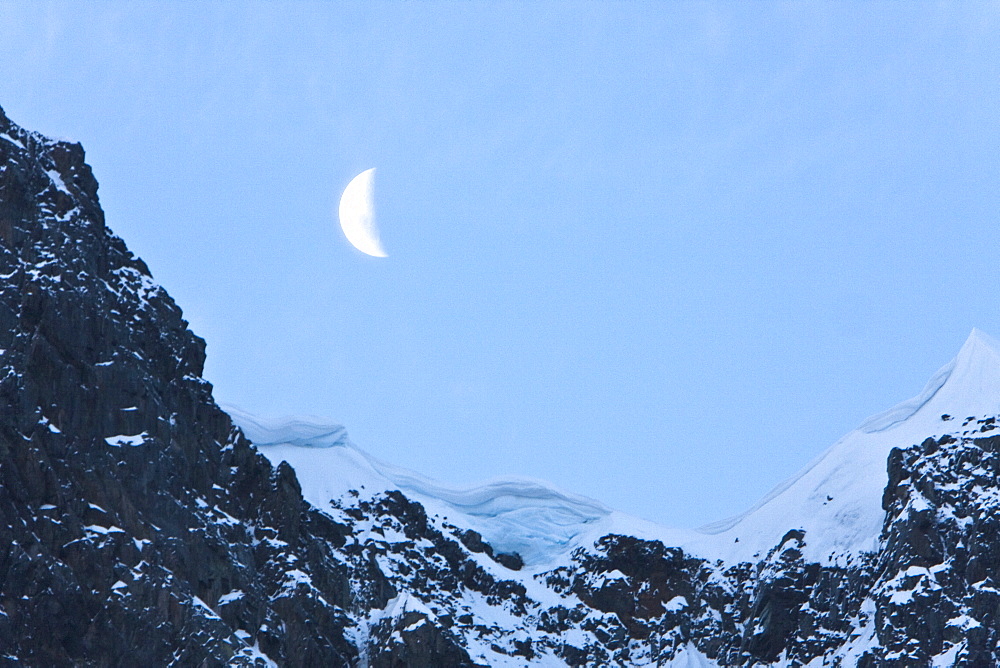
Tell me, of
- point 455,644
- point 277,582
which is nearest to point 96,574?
point 277,582

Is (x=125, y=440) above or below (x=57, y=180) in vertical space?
below

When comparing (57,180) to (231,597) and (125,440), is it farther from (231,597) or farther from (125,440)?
(231,597)

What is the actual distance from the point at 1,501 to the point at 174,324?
130ft

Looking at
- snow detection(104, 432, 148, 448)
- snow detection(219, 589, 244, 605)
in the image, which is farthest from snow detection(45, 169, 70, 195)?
snow detection(219, 589, 244, 605)

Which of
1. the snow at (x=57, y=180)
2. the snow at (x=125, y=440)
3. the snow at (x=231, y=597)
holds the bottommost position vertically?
the snow at (x=231, y=597)

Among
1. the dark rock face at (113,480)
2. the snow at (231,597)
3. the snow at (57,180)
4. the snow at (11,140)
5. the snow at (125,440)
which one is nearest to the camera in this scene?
the dark rock face at (113,480)

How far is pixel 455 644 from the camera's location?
7490 inches

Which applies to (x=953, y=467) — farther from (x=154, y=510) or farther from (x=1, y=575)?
(x=1, y=575)

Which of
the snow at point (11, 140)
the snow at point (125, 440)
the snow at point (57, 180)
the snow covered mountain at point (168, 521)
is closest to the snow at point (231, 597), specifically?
the snow covered mountain at point (168, 521)

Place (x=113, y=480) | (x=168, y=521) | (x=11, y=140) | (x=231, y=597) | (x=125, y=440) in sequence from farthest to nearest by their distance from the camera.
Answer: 1. (x=11, y=140)
2. (x=231, y=597)
3. (x=125, y=440)
4. (x=168, y=521)
5. (x=113, y=480)

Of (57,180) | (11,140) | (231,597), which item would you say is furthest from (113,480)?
(11,140)

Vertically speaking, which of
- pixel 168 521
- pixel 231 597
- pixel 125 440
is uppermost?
pixel 125 440

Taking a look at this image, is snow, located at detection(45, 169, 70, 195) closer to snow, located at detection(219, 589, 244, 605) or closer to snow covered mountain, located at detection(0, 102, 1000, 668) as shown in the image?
snow covered mountain, located at detection(0, 102, 1000, 668)

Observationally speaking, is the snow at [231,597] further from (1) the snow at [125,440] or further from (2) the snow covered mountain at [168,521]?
(1) the snow at [125,440]
